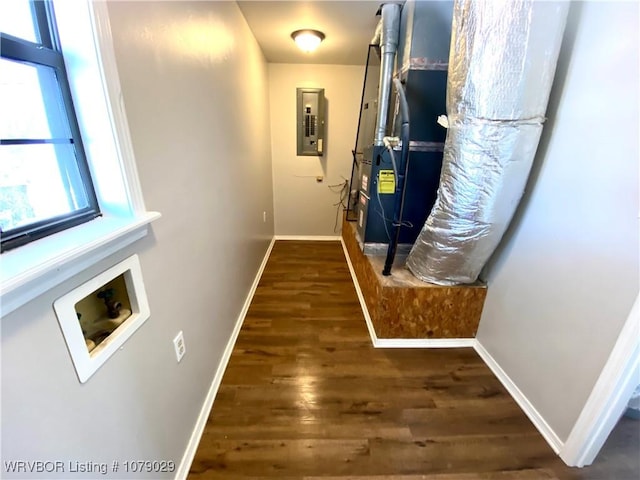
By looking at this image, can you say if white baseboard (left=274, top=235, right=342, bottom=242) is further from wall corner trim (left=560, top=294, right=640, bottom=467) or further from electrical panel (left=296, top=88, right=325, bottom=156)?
wall corner trim (left=560, top=294, right=640, bottom=467)

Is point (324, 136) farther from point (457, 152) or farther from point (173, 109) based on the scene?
point (173, 109)

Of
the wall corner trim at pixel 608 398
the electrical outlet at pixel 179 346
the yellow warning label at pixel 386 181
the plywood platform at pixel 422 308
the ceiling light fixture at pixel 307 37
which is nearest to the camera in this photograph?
the wall corner trim at pixel 608 398

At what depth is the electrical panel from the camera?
3.44m

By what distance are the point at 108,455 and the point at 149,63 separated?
3.98 feet

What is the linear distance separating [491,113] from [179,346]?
1.81m

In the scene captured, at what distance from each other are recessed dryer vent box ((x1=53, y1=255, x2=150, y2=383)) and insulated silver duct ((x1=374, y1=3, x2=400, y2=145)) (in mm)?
1936

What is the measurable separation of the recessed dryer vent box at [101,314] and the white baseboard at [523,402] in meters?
1.87

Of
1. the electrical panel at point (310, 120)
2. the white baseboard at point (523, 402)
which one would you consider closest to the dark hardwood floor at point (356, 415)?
the white baseboard at point (523, 402)

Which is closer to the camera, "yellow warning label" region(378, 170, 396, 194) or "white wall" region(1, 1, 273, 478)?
"white wall" region(1, 1, 273, 478)

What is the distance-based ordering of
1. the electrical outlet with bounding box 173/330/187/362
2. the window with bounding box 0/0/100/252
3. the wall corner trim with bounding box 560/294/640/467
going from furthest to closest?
1. the electrical outlet with bounding box 173/330/187/362
2. the wall corner trim with bounding box 560/294/640/467
3. the window with bounding box 0/0/100/252

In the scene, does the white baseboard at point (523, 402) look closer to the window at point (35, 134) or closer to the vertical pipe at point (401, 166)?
the vertical pipe at point (401, 166)

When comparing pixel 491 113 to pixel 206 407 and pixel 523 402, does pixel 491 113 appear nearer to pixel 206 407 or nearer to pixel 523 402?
pixel 523 402

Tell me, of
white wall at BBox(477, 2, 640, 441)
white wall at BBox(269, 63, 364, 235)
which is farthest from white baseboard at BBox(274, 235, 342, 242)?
white wall at BBox(477, 2, 640, 441)

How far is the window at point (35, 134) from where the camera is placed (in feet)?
1.96
